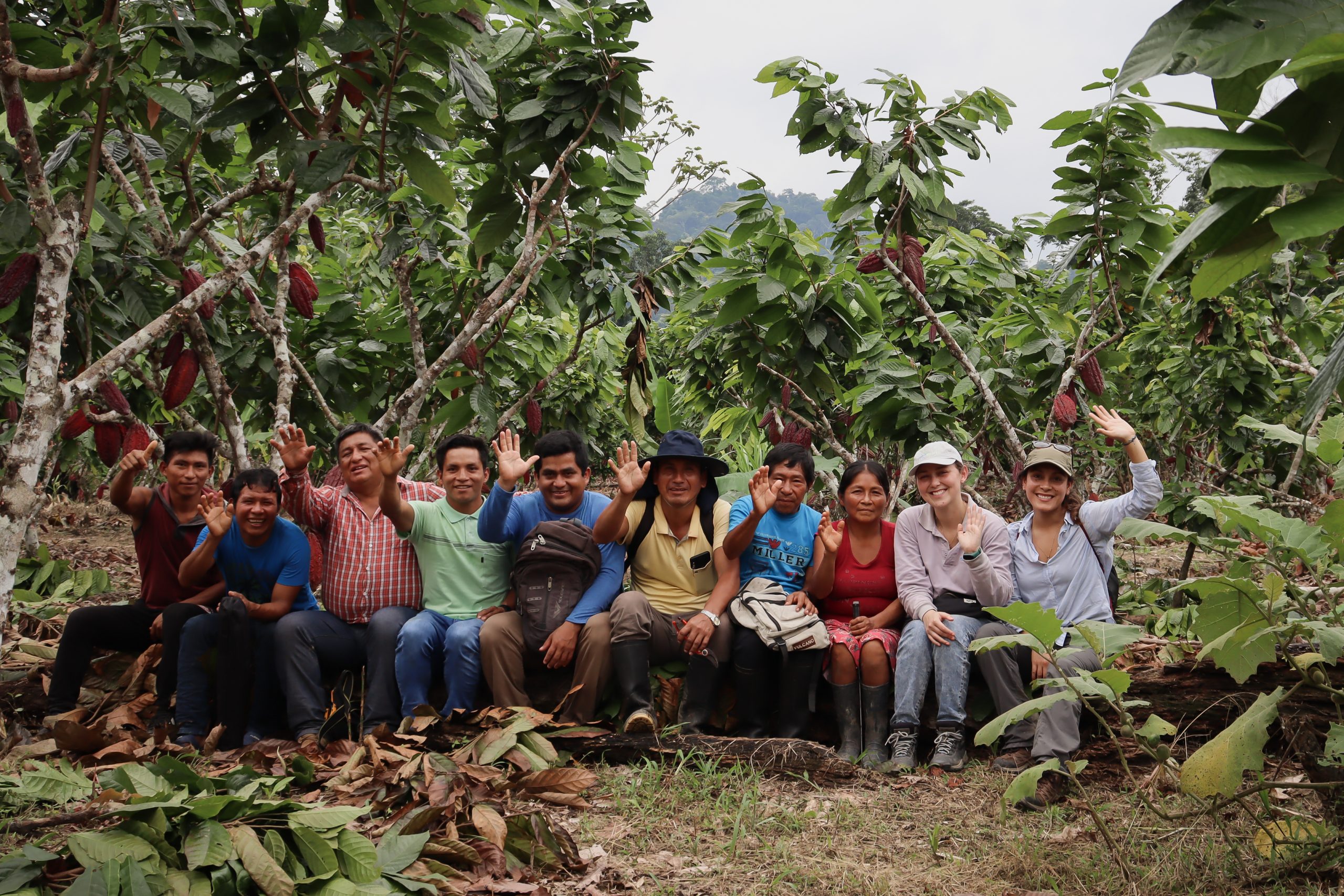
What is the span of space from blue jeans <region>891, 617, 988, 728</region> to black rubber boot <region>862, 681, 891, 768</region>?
0.21 ft

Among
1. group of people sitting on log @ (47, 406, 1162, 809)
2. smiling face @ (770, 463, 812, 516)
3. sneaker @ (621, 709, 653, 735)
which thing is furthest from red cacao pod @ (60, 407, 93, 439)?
smiling face @ (770, 463, 812, 516)

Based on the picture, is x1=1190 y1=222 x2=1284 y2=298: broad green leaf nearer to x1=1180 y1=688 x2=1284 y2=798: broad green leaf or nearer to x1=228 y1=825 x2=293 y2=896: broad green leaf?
x1=1180 y1=688 x2=1284 y2=798: broad green leaf

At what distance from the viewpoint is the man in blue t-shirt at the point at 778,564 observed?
12.3 ft

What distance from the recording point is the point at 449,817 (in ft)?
9.21

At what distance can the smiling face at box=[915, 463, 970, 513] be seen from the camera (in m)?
3.91

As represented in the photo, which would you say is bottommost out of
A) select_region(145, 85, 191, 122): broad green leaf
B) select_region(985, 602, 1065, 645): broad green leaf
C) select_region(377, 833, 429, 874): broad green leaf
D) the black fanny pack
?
select_region(377, 833, 429, 874): broad green leaf

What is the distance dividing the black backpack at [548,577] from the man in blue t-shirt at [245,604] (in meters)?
0.93

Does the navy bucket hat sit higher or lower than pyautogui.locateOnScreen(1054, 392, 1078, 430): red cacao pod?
lower

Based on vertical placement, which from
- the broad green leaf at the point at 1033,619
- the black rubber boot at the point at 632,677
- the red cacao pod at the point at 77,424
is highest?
the red cacao pod at the point at 77,424

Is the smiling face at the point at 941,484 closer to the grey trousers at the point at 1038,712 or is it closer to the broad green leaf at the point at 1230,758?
the grey trousers at the point at 1038,712

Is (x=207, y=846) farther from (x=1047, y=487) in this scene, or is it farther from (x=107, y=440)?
(x=1047, y=487)

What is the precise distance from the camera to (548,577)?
379 cm

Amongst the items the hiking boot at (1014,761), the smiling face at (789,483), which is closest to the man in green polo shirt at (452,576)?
the smiling face at (789,483)

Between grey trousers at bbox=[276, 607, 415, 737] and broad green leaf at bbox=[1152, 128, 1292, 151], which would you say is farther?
grey trousers at bbox=[276, 607, 415, 737]
